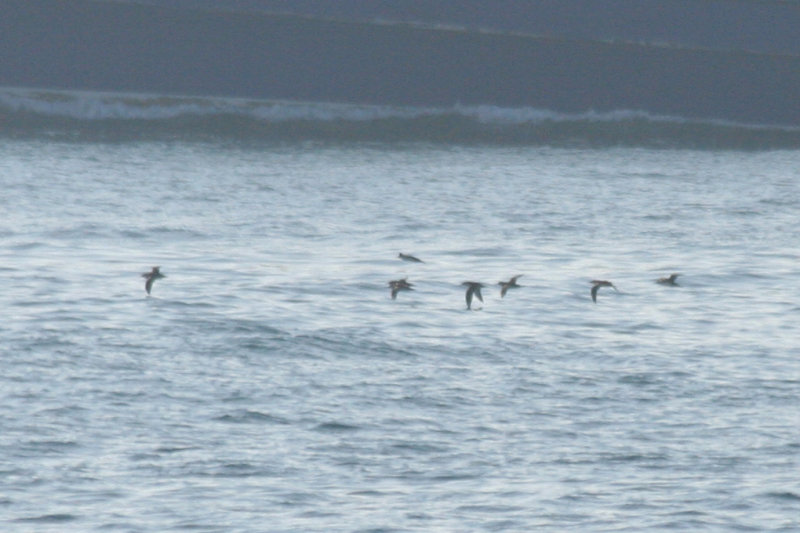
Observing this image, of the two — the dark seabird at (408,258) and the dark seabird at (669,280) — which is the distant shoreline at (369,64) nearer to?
the dark seabird at (408,258)

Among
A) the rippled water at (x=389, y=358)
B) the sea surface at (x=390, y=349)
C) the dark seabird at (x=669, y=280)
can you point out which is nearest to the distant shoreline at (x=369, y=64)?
the sea surface at (x=390, y=349)

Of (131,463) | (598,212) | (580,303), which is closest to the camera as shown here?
(131,463)

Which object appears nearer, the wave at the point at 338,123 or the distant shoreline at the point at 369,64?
the distant shoreline at the point at 369,64

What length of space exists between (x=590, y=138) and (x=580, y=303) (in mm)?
31912

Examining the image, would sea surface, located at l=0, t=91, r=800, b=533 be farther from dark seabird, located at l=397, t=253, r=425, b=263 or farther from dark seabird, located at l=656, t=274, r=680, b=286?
dark seabird, located at l=397, t=253, r=425, b=263

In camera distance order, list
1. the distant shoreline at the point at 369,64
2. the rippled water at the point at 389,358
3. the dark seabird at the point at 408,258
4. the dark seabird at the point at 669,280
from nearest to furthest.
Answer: the rippled water at the point at 389,358, the dark seabird at the point at 669,280, the dark seabird at the point at 408,258, the distant shoreline at the point at 369,64

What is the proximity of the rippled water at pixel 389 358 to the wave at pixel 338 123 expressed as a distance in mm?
11504

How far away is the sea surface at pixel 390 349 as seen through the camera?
61.1ft

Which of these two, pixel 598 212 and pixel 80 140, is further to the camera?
pixel 80 140

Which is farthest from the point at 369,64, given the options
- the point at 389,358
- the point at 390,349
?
the point at 389,358

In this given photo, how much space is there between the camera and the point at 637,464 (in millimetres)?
20031

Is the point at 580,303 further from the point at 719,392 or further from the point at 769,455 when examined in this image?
the point at 769,455

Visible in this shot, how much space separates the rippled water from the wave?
37.7 feet

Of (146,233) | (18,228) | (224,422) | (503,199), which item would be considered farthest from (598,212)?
(224,422)
